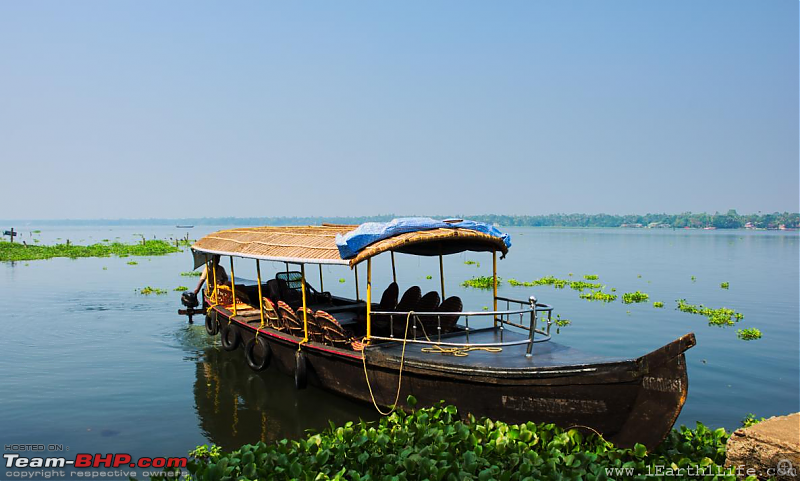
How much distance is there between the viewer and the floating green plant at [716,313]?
1594cm

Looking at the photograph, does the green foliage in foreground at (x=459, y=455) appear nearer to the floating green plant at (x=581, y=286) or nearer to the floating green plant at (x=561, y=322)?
the floating green plant at (x=561, y=322)

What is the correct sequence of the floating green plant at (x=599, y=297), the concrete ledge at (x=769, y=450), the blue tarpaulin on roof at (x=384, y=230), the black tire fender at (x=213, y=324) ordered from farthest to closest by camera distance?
the floating green plant at (x=599, y=297) → the black tire fender at (x=213, y=324) → the blue tarpaulin on roof at (x=384, y=230) → the concrete ledge at (x=769, y=450)

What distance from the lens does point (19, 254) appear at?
125ft

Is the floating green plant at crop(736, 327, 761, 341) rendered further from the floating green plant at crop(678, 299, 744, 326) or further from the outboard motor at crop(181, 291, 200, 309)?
the outboard motor at crop(181, 291, 200, 309)

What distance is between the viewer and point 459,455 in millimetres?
5445

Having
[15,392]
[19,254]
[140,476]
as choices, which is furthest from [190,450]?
[19,254]

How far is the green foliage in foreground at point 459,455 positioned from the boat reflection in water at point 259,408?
6.96 feet

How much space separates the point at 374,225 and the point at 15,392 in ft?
23.8

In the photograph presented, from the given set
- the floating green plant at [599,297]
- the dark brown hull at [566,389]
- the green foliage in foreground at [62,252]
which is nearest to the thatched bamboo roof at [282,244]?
the dark brown hull at [566,389]

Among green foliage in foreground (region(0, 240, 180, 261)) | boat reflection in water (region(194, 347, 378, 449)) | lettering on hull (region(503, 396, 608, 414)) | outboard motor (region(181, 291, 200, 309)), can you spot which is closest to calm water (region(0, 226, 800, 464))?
boat reflection in water (region(194, 347, 378, 449))

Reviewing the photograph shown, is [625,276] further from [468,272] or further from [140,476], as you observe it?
[140,476]

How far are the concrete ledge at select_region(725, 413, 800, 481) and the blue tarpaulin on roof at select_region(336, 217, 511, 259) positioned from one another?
416 cm

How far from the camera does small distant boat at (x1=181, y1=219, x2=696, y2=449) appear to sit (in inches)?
213

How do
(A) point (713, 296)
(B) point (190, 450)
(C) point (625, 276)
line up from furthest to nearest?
(C) point (625, 276) < (A) point (713, 296) < (B) point (190, 450)
